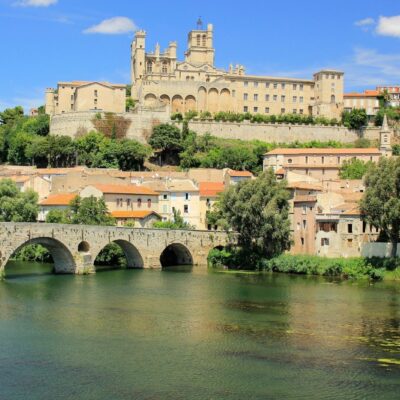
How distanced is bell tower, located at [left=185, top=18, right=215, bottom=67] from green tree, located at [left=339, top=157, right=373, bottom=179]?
3779 centimetres

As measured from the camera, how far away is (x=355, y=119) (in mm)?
92000

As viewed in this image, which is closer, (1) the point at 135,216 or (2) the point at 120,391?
(2) the point at 120,391

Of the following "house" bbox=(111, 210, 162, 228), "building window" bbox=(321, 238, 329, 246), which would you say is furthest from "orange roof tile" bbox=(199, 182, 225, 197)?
"building window" bbox=(321, 238, 329, 246)

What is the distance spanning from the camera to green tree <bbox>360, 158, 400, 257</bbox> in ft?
147

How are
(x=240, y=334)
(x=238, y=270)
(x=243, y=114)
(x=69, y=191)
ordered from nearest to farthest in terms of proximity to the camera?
(x=240, y=334) → (x=238, y=270) → (x=69, y=191) → (x=243, y=114)

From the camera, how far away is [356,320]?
3256 cm

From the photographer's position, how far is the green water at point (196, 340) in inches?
894

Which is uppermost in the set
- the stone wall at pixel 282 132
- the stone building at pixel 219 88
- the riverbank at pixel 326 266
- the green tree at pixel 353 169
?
the stone building at pixel 219 88

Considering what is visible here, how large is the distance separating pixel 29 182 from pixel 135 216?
12.9 m

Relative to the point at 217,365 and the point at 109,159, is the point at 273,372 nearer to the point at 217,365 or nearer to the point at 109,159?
the point at 217,365

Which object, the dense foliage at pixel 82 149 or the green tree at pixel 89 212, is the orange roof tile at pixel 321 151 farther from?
the green tree at pixel 89 212

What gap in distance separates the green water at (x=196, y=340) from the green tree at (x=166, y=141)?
132 ft

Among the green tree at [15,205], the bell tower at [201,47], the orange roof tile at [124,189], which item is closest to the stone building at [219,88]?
the bell tower at [201,47]

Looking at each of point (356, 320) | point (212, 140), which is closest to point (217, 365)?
point (356, 320)
